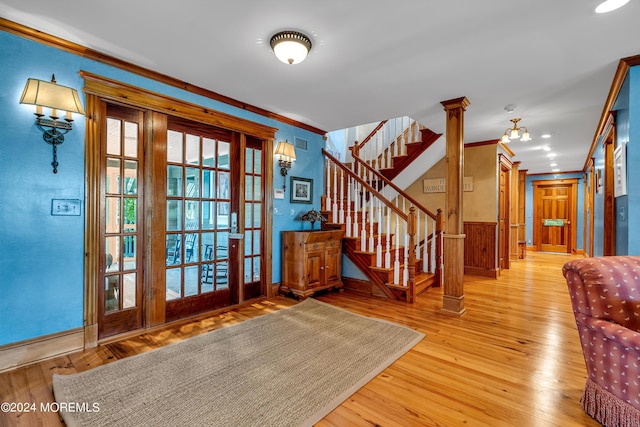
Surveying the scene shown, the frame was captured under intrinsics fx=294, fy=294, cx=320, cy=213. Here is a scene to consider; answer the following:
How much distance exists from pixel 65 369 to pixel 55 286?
67cm

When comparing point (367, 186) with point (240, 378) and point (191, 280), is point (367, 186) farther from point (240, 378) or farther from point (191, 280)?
point (240, 378)

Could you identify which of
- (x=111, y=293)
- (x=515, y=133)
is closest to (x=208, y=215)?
(x=111, y=293)

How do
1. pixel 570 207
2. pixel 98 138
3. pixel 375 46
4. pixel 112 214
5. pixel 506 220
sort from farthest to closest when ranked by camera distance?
pixel 570 207, pixel 506 220, pixel 112 214, pixel 98 138, pixel 375 46

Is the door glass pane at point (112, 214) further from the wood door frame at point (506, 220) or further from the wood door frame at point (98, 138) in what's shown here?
the wood door frame at point (506, 220)

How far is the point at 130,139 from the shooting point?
113 inches

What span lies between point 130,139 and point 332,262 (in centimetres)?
296

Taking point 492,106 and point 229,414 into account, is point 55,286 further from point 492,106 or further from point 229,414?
point 492,106

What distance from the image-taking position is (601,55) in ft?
8.46

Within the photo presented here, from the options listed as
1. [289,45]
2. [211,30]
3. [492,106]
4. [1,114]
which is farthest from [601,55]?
[1,114]

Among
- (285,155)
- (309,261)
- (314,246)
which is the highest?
(285,155)

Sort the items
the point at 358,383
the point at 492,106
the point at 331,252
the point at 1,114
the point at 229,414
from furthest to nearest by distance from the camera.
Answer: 1. the point at 331,252
2. the point at 492,106
3. the point at 1,114
4. the point at 358,383
5. the point at 229,414

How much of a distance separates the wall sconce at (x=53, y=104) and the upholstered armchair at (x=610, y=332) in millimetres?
3812

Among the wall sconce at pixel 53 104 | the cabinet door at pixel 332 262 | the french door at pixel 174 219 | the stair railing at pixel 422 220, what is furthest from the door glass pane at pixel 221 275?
the stair railing at pixel 422 220

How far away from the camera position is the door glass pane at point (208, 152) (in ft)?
11.4
